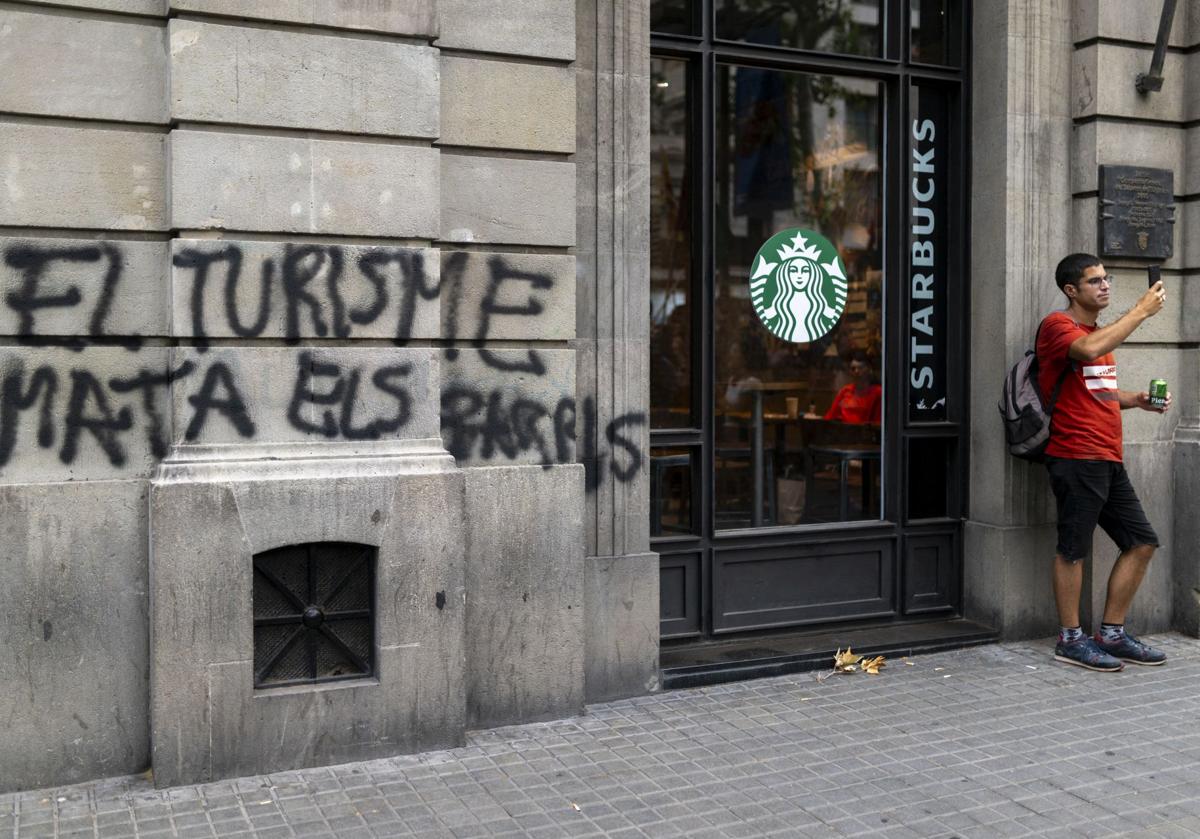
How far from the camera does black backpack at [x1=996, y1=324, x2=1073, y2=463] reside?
7359mm

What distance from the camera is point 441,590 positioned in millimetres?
5762

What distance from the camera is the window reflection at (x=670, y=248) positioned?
723cm

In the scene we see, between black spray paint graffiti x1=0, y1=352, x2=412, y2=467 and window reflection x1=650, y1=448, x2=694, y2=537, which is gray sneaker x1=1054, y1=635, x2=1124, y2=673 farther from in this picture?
black spray paint graffiti x1=0, y1=352, x2=412, y2=467

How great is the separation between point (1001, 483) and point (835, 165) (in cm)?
233

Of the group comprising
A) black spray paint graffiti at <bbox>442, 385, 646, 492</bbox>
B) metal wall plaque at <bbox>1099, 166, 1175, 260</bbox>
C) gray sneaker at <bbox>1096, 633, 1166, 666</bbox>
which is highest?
metal wall plaque at <bbox>1099, 166, 1175, 260</bbox>

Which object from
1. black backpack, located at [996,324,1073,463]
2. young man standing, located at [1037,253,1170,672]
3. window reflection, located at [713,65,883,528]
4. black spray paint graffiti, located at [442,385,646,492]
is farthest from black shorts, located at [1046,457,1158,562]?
black spray paint graffiti, located at [442,385,646,492]

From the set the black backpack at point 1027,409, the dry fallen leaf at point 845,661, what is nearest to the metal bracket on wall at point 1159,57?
the black backpack at point 1027,409

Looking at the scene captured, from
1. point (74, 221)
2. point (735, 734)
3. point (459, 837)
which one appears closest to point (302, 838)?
point (459, 837)

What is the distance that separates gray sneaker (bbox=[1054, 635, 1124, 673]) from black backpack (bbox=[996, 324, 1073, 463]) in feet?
3.72

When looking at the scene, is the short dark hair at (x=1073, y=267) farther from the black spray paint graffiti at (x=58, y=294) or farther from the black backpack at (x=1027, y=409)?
the black spray paint graffiti at (x=58, y=294)

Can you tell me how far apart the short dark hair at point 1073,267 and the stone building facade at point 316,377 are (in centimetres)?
269

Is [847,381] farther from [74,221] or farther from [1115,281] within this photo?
[74,221]

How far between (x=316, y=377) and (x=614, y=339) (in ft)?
5.76

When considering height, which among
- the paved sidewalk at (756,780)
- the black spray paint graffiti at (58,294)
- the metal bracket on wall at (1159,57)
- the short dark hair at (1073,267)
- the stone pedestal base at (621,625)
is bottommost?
the paved sidewalk at (756,780)
